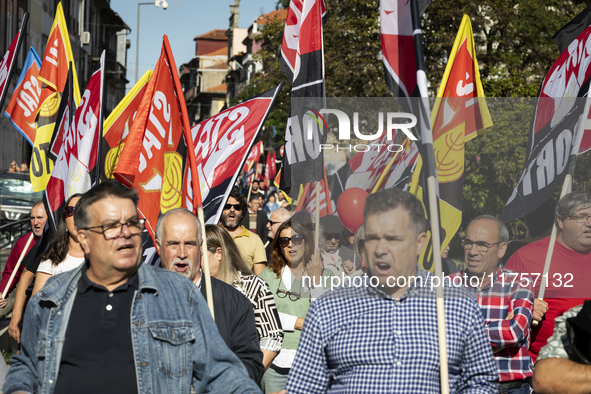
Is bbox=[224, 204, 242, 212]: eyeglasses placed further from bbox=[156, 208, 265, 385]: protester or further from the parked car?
the parked car

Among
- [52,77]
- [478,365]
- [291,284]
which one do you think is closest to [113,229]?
[478,365]

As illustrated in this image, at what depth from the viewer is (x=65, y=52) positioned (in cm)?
812

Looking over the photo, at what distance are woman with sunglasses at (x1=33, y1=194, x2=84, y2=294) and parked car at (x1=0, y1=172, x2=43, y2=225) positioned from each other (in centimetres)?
1017

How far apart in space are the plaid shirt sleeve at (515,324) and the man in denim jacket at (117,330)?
69.8 inches

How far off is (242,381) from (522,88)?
19181mm

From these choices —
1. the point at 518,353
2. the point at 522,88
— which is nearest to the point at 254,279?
the point at 518,353

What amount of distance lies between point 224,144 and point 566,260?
126 inches

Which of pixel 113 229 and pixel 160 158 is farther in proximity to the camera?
pixel 160 158

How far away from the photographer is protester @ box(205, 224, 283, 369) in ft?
15.1

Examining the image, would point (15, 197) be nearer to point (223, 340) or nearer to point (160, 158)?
point (160, 158)

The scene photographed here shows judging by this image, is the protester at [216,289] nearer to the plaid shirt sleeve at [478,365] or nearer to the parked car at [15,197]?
the plaid shirt sleeve at [478,365]

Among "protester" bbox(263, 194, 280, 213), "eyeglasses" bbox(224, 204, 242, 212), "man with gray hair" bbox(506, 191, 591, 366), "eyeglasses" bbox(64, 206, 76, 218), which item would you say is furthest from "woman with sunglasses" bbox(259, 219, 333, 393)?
"protester" bbox(263, 194, 280, 213)

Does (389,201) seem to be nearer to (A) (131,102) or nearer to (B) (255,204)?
(A) (131,102)

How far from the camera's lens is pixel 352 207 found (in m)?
3.91
